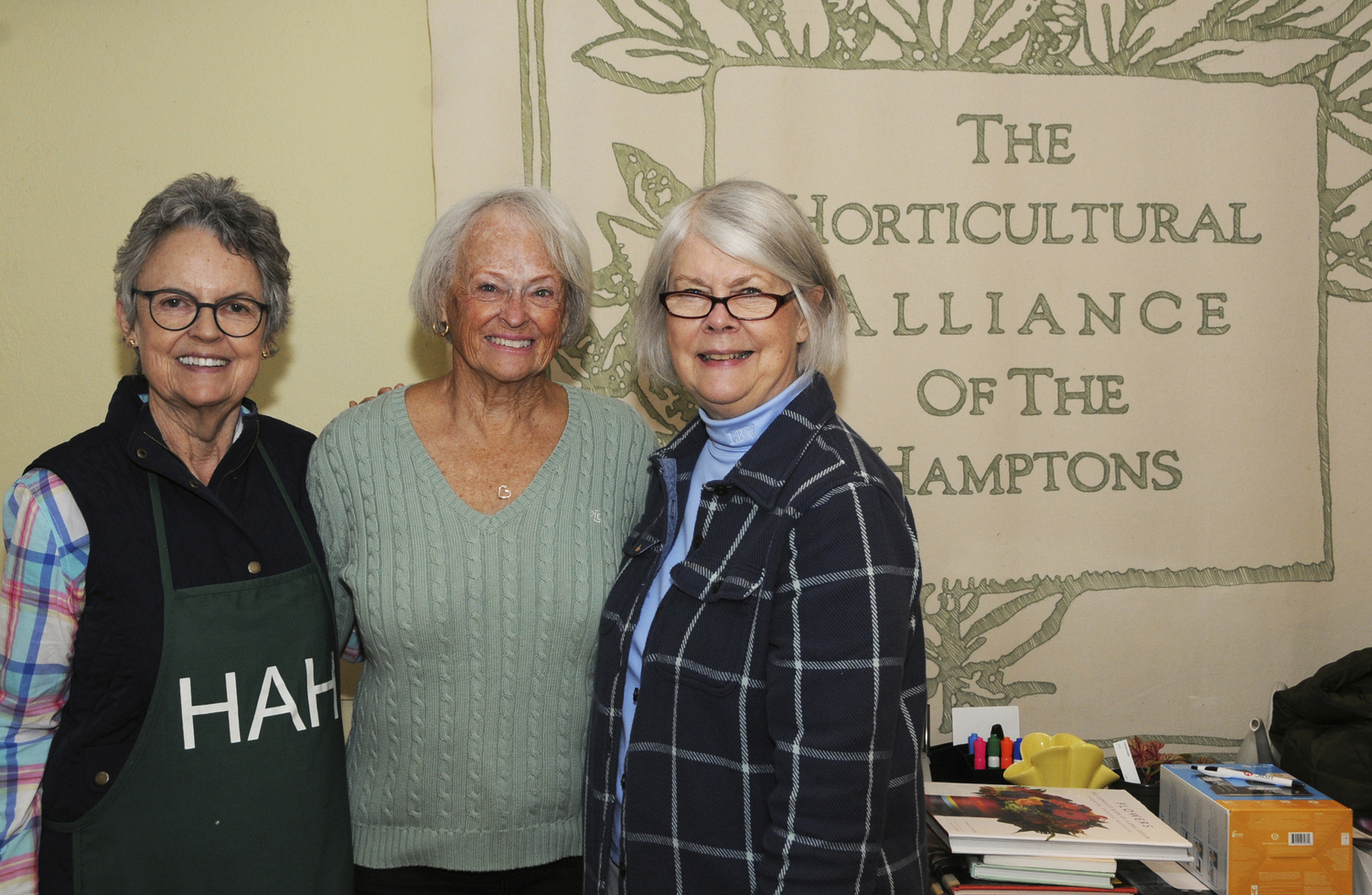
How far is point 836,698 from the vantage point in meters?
1.10

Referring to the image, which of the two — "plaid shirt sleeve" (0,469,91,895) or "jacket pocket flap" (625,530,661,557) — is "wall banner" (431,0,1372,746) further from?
"plaid shirt sleeve" (0,469,91,895)

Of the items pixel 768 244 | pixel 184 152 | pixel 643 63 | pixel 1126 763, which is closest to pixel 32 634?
pixel 768 244

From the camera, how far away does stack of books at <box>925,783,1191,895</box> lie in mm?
1746

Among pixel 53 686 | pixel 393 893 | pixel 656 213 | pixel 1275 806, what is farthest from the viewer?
pixel 656 213

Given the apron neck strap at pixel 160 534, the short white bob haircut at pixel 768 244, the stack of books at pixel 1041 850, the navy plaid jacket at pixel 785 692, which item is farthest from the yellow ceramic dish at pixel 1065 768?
the apron neck strap at pixel 160 534

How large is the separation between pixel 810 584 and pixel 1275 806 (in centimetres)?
129

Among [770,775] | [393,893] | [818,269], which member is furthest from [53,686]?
[818,269]

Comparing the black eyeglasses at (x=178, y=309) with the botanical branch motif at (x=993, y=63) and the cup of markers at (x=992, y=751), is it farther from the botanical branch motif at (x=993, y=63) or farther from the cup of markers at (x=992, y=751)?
the cup of markers at (x=992, y=751)

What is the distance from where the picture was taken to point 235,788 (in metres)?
1.39

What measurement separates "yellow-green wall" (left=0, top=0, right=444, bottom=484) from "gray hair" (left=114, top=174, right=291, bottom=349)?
27.0 inches

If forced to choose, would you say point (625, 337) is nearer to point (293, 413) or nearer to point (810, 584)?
point (293, 413)

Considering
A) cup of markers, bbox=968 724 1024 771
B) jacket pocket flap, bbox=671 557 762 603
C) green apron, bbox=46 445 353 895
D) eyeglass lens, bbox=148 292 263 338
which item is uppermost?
eyeglass lens, bbox=148 292 263 338

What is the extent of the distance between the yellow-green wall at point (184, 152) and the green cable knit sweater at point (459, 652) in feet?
2.52

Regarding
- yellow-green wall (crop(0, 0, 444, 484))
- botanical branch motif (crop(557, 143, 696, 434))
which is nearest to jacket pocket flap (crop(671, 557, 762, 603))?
botanical branch motif (crop(557, 143, 696, 434))
